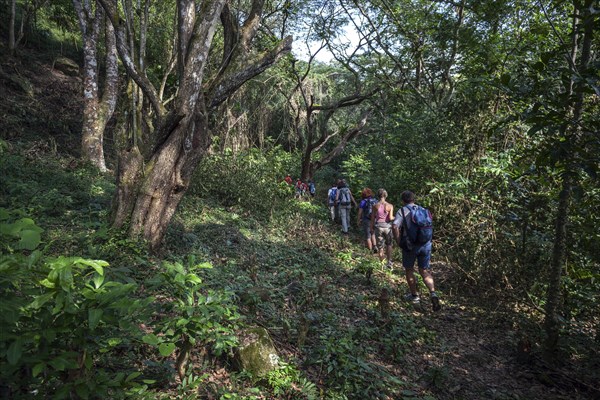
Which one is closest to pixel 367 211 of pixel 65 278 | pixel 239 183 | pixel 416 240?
pixel 416 240

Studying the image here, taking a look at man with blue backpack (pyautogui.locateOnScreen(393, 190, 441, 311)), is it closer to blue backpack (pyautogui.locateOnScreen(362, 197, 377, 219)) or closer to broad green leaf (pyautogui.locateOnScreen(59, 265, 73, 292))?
blue backpack (pyautogui.locateOnScreen(362, 197, 377, 219))

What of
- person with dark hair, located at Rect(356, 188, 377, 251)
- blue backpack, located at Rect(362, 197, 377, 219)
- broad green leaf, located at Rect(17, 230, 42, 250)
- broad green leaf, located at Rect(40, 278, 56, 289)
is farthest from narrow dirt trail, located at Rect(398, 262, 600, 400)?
broad green leaf, located at Rect(17, 230, 42, 250)

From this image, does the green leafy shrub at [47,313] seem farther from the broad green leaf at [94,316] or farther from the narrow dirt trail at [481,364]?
the narrow dirt trail at [481,364]

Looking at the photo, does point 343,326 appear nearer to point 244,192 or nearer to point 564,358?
point 564,358

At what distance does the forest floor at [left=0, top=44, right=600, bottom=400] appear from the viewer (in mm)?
4027

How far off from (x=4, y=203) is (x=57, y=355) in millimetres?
5294

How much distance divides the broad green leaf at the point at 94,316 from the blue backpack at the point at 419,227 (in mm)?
5104

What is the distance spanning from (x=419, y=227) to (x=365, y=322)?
182cm

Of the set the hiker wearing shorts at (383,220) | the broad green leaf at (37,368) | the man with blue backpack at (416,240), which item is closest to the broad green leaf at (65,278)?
the broad green leaf at (37,368)

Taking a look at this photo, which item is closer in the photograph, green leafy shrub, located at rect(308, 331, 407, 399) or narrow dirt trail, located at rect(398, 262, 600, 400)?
green leafy shrub, located at rect(308, 331, 407, 399)

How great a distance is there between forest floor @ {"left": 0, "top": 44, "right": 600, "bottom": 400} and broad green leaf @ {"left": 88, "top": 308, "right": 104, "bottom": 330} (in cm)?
192

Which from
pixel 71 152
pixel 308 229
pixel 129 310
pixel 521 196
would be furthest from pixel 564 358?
pixel 71 152

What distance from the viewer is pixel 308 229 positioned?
9578 mm

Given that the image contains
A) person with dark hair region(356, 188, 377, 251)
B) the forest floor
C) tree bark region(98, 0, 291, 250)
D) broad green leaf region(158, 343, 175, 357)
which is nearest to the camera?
broad green leaf region(158, 343, 175, 357)
